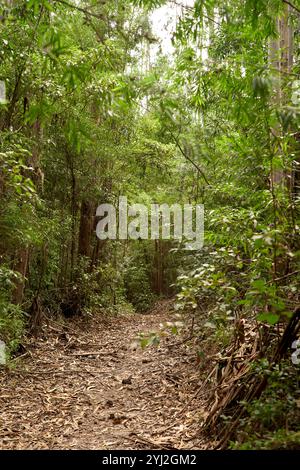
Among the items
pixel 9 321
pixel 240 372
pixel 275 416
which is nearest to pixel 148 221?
pixel 9 321

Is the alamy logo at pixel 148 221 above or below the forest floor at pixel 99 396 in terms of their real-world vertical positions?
above

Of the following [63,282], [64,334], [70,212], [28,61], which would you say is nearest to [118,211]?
[70,212]

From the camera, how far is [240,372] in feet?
11.9

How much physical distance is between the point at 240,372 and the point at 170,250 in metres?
2.97

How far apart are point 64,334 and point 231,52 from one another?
18.6ft

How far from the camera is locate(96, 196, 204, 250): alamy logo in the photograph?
8.72m

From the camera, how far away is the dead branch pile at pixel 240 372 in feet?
10.2

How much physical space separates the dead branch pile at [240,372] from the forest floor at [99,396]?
265 millimetres

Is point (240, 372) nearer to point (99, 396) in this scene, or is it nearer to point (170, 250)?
point (99, 396)

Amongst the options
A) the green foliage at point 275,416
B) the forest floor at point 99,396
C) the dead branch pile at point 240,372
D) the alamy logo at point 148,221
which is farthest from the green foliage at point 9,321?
the alamy logo at point 148,221

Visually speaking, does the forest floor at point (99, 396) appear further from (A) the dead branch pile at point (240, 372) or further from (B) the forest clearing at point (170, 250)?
(A) the dead branch pile at point (240, 372)

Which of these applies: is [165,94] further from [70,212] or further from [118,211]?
[118,211]

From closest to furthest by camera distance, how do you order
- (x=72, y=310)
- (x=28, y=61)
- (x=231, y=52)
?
(x=28, y=61) < (x=231, y=52) < (x=72, y=310)
